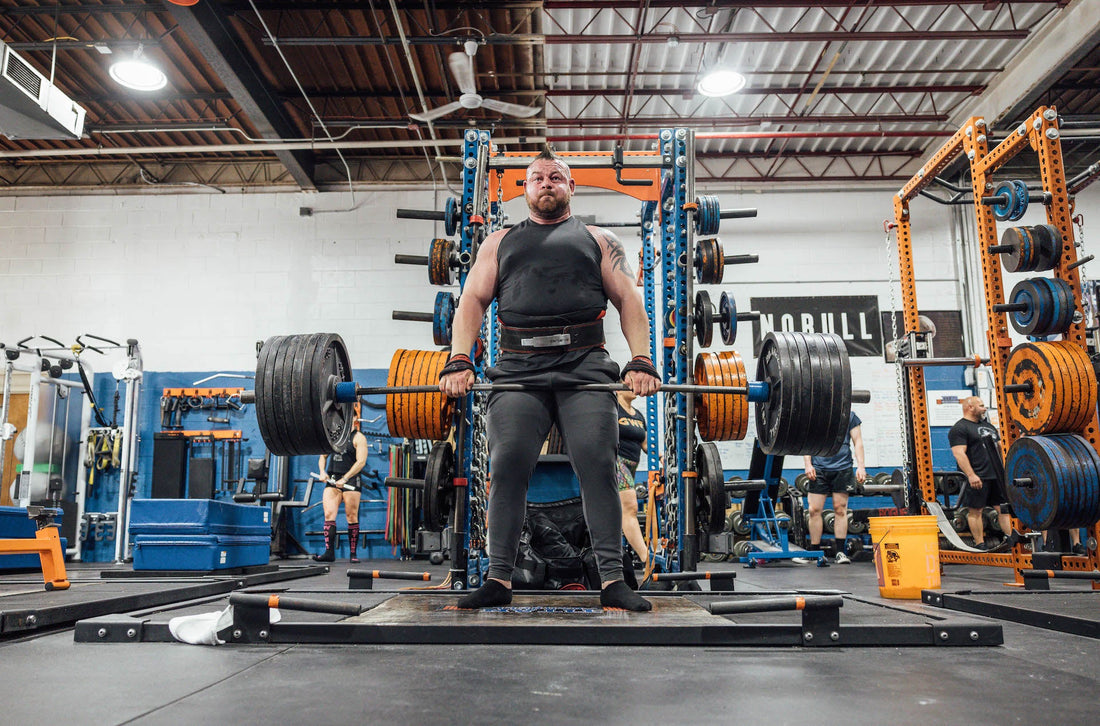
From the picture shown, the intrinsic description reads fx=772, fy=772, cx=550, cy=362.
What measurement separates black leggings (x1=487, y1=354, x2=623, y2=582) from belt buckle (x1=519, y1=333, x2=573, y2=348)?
0.09 meters

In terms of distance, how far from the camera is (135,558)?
15.7ft

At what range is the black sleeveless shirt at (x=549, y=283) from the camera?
8.10 feet

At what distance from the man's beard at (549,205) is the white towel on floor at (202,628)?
4.87 feet

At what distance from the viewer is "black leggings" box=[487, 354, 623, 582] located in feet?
7.72

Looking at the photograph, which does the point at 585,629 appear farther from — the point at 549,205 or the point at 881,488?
the point at 881,488

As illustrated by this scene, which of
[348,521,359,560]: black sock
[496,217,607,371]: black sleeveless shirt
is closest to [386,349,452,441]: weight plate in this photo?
[496,217,607,371]: black sleeveless shirt

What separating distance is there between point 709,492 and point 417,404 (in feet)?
4.32

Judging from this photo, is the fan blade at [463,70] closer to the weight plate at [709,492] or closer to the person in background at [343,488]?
the person in background at [343,488]

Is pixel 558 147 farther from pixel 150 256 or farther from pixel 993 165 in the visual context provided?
pixel 993 165

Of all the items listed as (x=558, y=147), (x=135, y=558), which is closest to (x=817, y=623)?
(x=135, y=558)

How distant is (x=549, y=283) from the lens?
2477 mm

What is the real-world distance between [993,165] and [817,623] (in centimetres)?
352

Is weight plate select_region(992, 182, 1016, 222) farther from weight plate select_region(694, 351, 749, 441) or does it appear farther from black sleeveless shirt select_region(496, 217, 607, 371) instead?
black sleeveless shirt select_region(496, 217, 607, 371)

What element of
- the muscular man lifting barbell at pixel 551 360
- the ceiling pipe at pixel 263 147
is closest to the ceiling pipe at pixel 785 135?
the ceiling pipe at pixel 263 147
